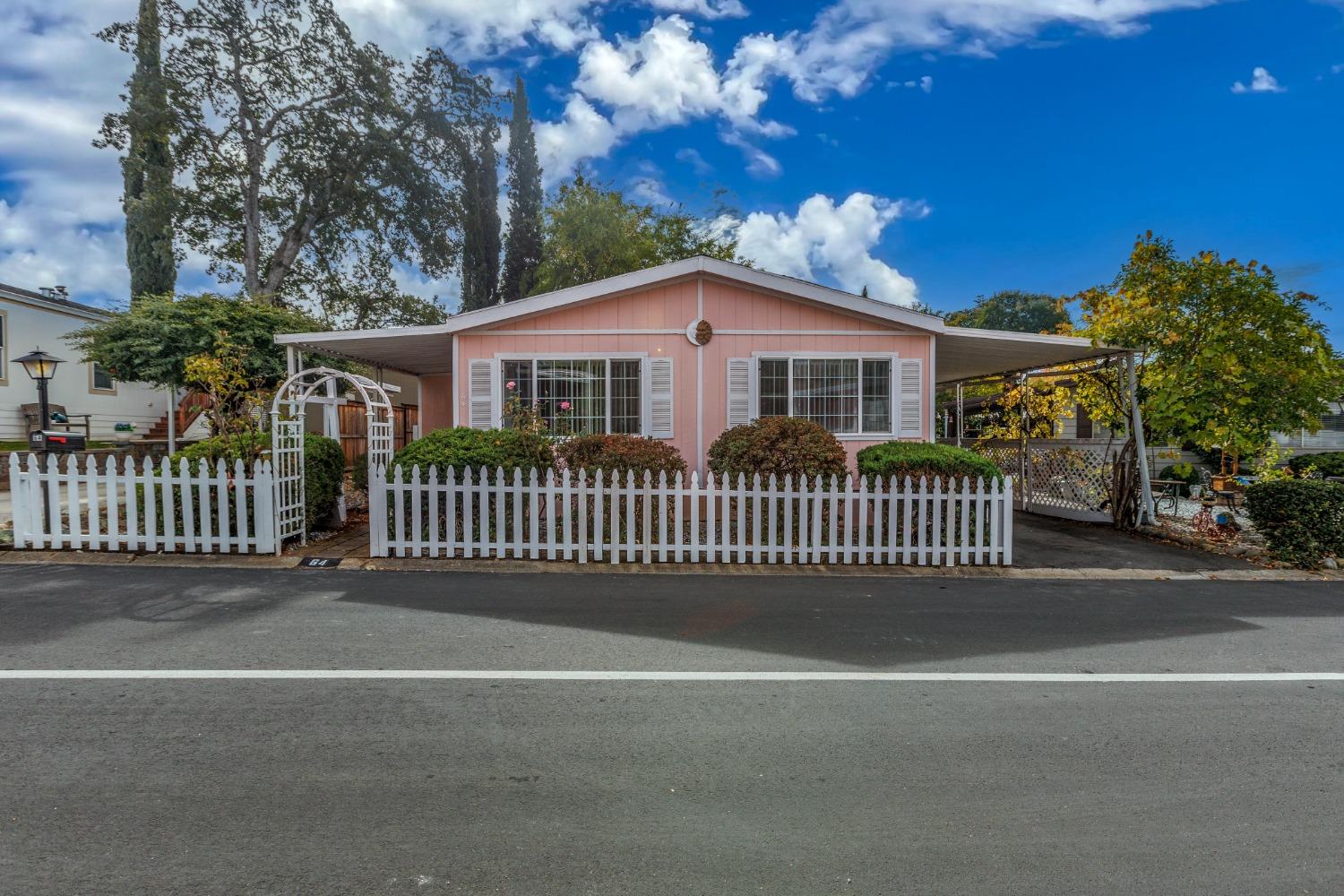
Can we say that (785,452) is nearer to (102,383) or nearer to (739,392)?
(739,392)

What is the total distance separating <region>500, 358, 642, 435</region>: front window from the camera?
10.7 meters

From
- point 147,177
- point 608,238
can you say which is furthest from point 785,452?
point 147,177

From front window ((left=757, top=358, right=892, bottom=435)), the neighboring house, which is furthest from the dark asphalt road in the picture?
the neighboring house

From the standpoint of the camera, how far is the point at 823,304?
414 inches

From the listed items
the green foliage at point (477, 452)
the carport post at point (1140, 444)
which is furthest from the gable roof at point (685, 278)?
the carport post at point (1140, 444)

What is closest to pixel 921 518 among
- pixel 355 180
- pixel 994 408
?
pixel 994 408

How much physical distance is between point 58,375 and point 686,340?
68.6 feet

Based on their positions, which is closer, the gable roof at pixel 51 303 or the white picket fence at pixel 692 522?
the white picket fence at pixel 692 522

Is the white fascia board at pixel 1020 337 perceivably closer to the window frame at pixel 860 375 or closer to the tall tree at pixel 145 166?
the window frame at pixel 860 375

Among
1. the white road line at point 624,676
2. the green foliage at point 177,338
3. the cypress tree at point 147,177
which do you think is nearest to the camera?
the white road line at point 624,676

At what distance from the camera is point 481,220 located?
3114cm

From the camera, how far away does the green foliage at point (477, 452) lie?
27.2 ft

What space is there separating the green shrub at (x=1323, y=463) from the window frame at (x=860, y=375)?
46.3 feet

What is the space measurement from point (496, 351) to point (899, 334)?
247 inches
